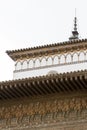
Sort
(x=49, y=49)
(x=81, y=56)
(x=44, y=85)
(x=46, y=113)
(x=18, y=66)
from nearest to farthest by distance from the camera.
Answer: (x=44, y=85) < (x=46, y=113) < (x=81, y=56) < (x=49, y=49) < (x=18, y=66)

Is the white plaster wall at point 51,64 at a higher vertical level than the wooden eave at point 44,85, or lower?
higher

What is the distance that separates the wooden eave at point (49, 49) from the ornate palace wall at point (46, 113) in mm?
2982

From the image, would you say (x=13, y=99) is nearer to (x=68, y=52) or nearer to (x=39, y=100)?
(x=39, y=100)

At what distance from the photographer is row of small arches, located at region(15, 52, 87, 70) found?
16266 mm

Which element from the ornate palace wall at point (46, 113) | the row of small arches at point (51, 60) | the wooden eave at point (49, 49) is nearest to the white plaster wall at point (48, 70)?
the row of small arches at point (51, 60)

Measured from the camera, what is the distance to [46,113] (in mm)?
13820

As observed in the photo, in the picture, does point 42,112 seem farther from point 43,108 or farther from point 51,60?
point 51,60

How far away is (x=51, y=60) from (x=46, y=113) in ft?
10.5

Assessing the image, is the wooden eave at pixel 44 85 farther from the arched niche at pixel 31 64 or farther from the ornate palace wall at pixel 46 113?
the arched niche at pixel 31 64

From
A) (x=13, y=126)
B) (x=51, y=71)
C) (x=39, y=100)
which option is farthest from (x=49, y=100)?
(x=51, y=71)

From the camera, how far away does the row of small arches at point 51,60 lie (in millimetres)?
16266

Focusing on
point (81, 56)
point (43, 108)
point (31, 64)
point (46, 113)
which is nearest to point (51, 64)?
point (31, 64)

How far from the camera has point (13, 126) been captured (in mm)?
14055

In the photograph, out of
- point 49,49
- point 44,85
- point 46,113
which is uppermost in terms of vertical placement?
point 49,49
